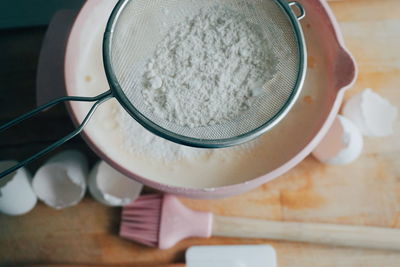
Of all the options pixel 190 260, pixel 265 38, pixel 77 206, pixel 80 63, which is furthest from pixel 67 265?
pixel 265 38

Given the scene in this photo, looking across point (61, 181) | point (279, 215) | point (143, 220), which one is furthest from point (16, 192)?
point (279, 215)

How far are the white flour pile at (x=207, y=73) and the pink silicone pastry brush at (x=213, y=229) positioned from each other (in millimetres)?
200

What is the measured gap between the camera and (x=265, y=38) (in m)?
0.64

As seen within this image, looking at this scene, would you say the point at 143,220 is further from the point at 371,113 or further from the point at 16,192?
the point at 371,113

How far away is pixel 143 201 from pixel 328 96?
34 cm

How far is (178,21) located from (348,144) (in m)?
0.33

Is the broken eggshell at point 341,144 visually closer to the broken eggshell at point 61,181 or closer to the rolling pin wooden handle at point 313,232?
the rolling pin wooden handle at point 313,232

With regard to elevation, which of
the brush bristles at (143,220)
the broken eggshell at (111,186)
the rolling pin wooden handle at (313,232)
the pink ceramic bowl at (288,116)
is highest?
the pink ceramic bowl at (288,116)

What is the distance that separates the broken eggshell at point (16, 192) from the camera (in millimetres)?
697

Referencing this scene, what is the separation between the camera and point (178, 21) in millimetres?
653

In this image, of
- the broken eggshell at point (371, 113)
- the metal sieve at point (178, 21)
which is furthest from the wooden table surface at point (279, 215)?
the metal sieve at point (178, 21)

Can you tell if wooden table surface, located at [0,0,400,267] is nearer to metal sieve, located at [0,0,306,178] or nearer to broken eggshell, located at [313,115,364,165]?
broken eggshell, located at [313,115,364,165]

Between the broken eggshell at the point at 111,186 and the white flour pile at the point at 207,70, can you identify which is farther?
the broken eggshell at the point at 111,186

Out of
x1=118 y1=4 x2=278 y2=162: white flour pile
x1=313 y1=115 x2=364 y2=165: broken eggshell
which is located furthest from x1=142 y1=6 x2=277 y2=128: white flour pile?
x1=313 y1=115 x2=364 y2=165: broken eggshell
